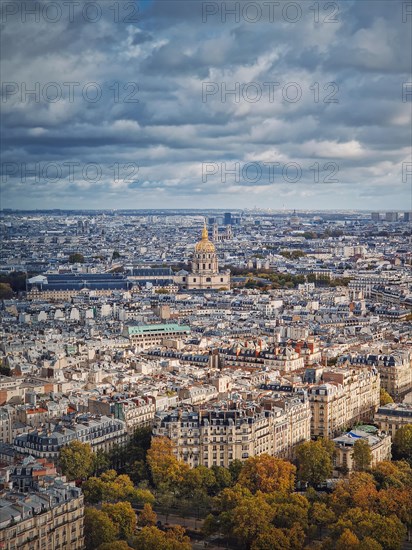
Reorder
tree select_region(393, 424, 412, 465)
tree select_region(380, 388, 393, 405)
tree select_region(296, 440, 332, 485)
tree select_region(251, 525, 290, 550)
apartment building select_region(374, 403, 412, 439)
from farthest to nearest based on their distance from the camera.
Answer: tree select_region(380, 388, 393, 405), apartment building select_region(374, 403, 412, 439), tree select_region(393, 424, 412, 465), tree select_region(296, 440, 332, 485), tree select_region(251, 525, 290, 550)

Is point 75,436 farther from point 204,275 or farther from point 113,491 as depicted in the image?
point 204,275

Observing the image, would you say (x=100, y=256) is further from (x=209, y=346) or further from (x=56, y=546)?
(x=56, y=546)

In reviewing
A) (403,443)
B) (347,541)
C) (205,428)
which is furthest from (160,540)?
(403,443)

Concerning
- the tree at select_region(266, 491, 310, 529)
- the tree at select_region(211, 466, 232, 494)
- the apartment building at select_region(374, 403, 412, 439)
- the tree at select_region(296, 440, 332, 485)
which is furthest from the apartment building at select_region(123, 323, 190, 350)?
the tree at select_region(266, 491, 310, 529)

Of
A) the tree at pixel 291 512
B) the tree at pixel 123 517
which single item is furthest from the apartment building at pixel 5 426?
the tree at pixel 291 512

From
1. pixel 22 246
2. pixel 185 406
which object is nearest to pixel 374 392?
pixel 185 406

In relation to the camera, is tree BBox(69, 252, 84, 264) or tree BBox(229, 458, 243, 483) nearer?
tree BBox(229, 458, 243, 483)

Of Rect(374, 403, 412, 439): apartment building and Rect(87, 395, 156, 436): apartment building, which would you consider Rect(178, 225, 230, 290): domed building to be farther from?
Rect(87, 395, 156, 436): apartment building
